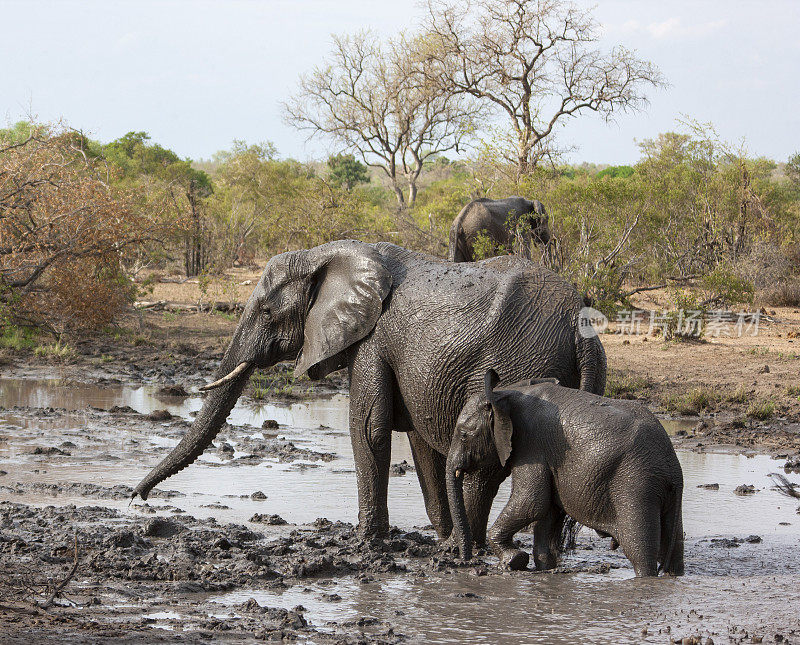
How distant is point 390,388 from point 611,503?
Result: 1639mm

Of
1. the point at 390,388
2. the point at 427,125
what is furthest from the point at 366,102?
the point at 390,388

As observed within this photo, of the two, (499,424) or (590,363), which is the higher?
(590,363)

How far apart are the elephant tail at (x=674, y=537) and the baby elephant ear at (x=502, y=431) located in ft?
2.94

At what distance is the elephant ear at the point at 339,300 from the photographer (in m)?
6.50

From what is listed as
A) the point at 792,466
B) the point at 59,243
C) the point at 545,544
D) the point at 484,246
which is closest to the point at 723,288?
the point at 484,246

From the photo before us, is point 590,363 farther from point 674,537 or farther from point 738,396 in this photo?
point 738,396

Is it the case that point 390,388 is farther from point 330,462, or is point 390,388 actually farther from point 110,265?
point 110,265

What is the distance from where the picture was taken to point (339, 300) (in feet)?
21.7

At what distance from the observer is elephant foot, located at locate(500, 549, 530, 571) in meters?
5.76

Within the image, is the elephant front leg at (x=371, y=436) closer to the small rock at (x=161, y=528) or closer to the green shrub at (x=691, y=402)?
the small rock at (x=161, y=528)

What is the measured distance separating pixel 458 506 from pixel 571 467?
28.8 inches

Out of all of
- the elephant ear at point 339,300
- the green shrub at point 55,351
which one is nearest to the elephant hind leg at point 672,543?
the elephant ear at point 339,300

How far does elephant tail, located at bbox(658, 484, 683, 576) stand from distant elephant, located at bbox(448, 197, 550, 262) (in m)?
9.49

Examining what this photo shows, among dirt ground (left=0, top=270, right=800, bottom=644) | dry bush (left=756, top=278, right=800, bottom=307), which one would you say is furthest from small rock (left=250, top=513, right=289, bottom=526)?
dry bush (left=756, top=278, right=800, bottom=307)
